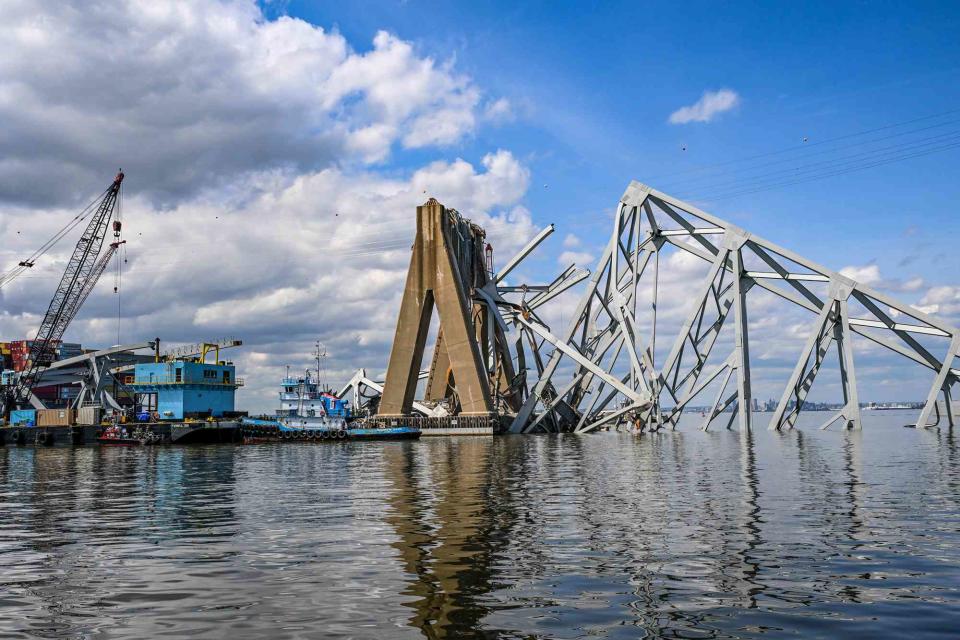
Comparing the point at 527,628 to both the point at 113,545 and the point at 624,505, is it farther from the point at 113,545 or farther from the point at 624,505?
the point at 624,505

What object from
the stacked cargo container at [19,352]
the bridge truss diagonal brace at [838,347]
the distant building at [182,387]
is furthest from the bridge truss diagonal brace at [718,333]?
the stacked cargo container at [19,352]

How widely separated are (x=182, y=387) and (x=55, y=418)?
2166cm

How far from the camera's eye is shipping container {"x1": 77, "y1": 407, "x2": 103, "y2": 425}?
337 feet

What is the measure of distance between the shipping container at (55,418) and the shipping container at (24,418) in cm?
198

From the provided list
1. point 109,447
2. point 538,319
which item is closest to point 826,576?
point 109,447

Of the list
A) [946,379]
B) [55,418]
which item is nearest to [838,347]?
[946,379]

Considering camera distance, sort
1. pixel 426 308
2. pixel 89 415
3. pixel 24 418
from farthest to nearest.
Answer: pixel 426 308 < pixel 24 418 < pixel 89 415

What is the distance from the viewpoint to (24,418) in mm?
111250

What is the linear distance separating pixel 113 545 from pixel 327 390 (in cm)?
10362

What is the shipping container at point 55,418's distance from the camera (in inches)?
4112

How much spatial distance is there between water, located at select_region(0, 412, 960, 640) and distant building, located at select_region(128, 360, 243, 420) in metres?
66.1

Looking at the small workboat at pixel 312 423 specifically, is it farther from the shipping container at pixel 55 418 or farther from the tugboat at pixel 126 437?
the shipping container at pixel 55 418

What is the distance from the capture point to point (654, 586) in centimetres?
1405

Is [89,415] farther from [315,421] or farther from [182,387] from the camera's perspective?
[315,421]
